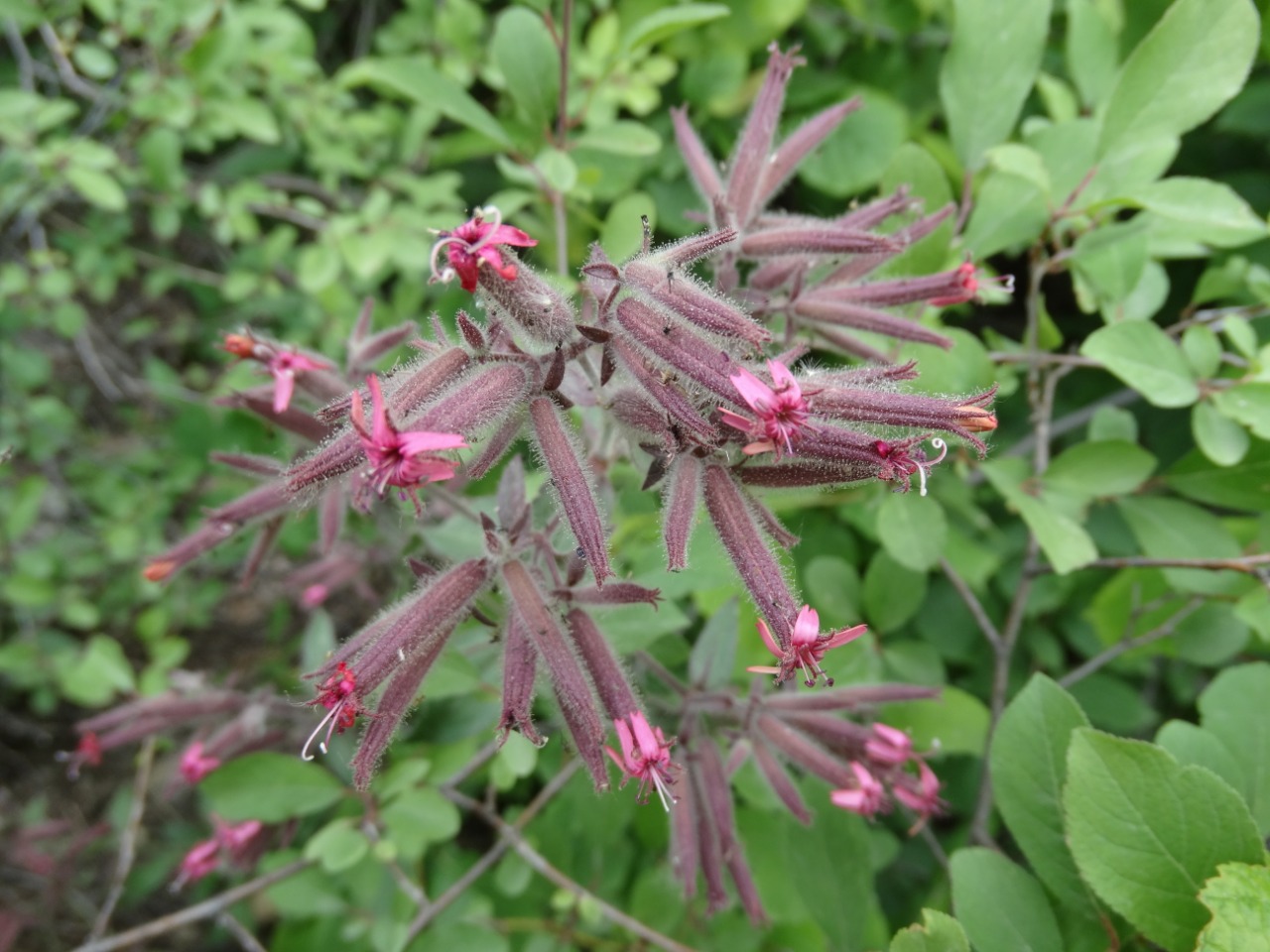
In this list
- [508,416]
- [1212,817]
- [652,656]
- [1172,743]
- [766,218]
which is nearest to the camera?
[1212,817]

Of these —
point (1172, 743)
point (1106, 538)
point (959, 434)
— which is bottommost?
point (1106, 538)

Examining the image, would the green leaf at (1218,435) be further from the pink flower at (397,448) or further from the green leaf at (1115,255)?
the pink flower at (397,448)

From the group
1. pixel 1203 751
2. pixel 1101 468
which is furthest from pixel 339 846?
pixel 1101 468

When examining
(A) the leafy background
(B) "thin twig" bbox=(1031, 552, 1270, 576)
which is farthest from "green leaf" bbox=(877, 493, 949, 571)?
(B) "thin twig" bbox=(1031, 552, 1270, 576)

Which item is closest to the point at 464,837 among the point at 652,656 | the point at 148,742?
the point at 148,742

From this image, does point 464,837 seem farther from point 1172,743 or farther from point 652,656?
point 1172,743

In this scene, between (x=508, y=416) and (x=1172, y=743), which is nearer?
(x=508, y=416)

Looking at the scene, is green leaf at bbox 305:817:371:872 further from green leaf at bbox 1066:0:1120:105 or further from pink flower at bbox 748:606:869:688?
green leaf at bbox 1066:0:1120:105
